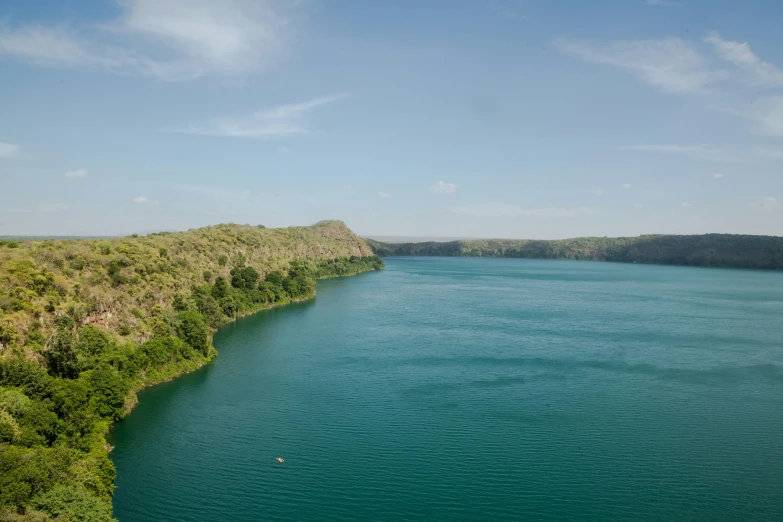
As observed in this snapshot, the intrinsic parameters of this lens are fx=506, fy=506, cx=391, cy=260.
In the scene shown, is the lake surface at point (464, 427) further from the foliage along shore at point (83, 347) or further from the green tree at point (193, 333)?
the foliage along shore at point (83, 347)

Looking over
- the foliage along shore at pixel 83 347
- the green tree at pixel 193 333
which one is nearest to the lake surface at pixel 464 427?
the green tree at pixel 193 333

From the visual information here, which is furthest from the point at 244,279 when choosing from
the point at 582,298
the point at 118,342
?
the point at 582,298

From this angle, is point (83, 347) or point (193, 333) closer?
point (83, 347)

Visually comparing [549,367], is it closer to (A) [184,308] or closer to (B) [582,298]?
(A) [184,308]

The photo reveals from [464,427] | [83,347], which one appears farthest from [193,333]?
[464,427]

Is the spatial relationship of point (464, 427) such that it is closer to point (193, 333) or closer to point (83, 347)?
point (83, 347)

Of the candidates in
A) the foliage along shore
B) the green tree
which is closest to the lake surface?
the green tree
